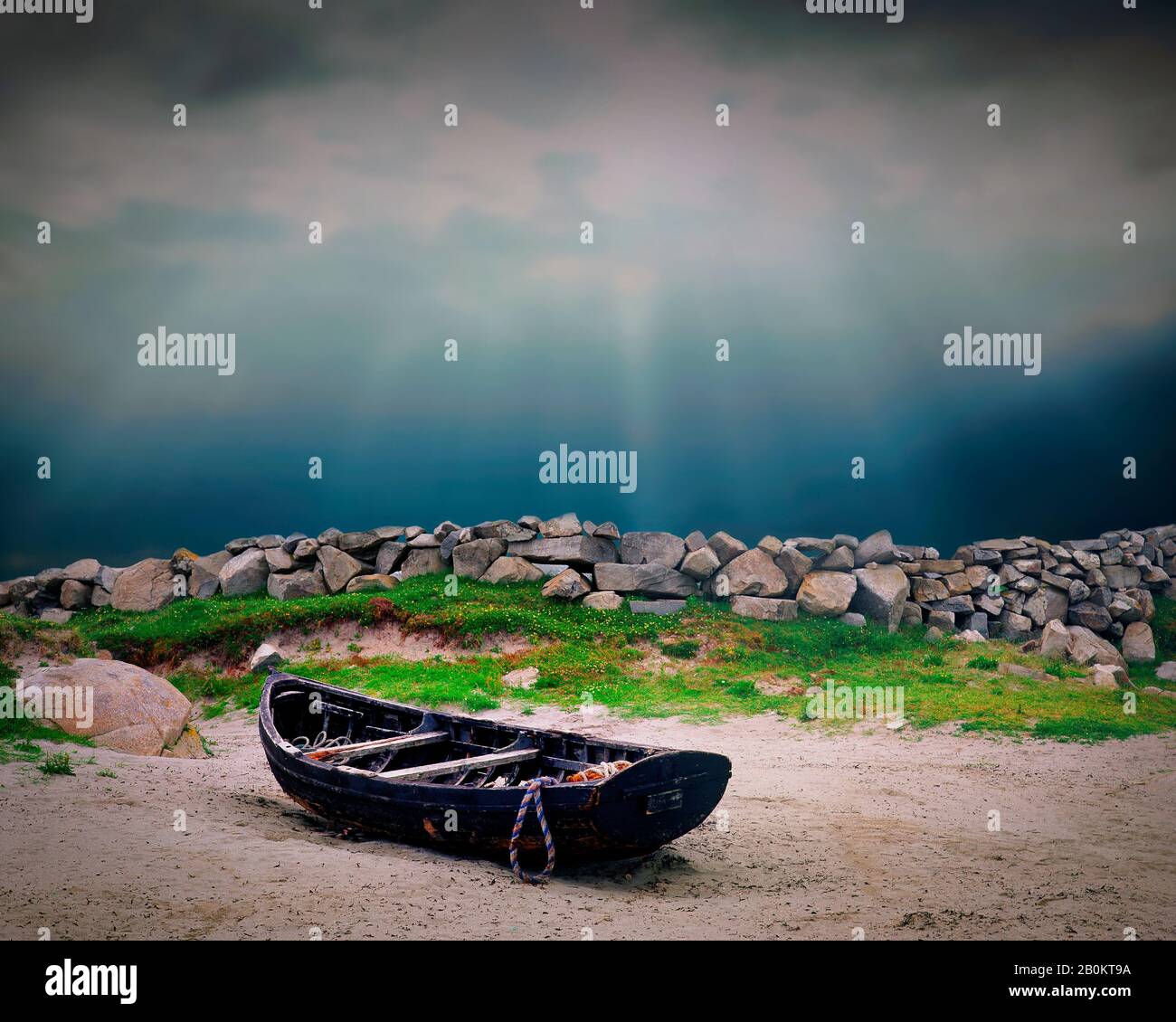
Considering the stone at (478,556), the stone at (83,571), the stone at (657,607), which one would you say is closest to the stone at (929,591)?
the stone at (657,607)

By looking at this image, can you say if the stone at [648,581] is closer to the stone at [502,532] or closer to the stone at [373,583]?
the stone at [502,532]

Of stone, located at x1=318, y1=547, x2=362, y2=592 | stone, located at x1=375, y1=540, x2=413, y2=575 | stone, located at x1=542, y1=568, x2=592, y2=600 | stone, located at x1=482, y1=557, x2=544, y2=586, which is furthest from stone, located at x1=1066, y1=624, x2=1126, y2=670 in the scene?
stone, located at x1=318, y1=547, x2=362, y2=592

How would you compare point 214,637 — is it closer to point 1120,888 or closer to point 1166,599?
point 1120,888

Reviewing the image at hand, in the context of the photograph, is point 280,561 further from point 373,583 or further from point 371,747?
point 371,747

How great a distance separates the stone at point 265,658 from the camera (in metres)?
18.9

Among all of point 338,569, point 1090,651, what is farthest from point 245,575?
point 1090,651

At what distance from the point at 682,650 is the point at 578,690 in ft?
8.80

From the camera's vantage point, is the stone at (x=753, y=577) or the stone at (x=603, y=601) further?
the stone at (x=753, y=577)

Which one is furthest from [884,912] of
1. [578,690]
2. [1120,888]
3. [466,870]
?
[578,690]

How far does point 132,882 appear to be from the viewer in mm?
6770

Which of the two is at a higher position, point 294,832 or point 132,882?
point 132,882

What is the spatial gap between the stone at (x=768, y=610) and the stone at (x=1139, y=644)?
8.33 meters

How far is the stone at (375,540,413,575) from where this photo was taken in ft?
78.0

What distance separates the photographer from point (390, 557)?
2383 centimetres
